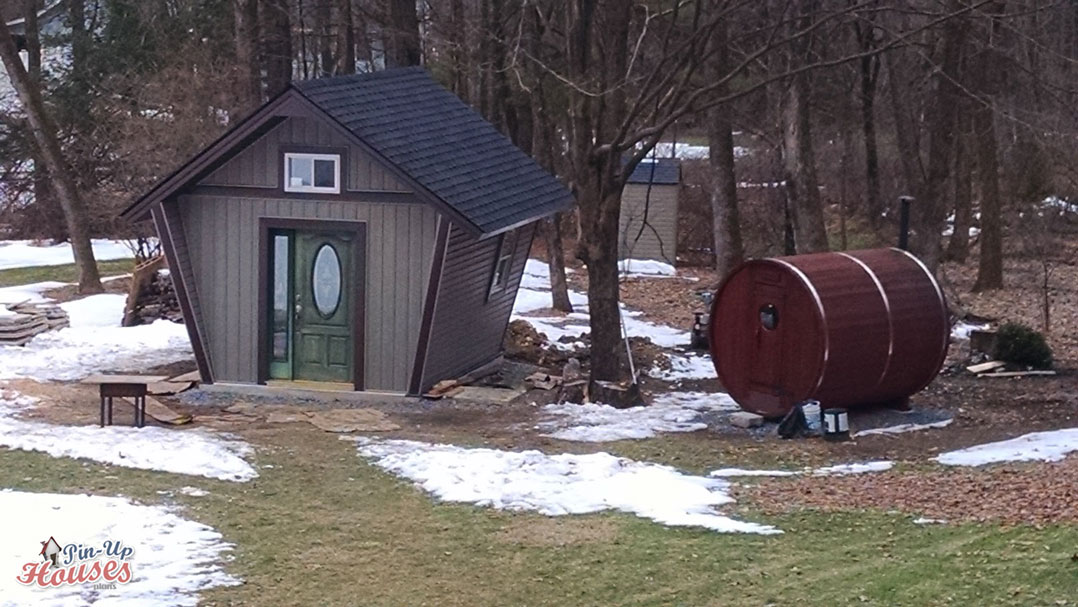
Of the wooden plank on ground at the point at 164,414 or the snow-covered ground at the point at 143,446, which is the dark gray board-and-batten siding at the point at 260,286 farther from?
the snow-covered ground at the point at 143,446

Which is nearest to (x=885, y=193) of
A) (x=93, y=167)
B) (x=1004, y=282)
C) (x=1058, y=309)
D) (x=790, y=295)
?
(x=1004, y=282)

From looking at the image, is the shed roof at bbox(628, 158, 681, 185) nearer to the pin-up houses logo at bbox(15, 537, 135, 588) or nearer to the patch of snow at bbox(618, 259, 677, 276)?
the patch of snow at bbox(618, 259, 677, 276)

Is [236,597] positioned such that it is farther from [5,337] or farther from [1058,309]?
[1058,309]

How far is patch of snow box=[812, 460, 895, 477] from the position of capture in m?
13.1

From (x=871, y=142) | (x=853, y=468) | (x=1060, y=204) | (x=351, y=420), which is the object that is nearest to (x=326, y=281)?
(x=351, y=420)

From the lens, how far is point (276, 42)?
98.9 feet

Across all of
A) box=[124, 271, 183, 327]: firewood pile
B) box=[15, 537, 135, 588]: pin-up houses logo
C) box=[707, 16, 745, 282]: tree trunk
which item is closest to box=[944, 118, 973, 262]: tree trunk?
box=[707, 16, 745, 282]: tree trunk

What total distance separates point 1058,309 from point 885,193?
1162 cm

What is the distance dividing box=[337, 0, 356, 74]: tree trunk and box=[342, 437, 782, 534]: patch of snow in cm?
1700

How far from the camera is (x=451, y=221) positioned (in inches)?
651

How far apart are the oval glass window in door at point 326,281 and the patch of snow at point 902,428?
21.1ft

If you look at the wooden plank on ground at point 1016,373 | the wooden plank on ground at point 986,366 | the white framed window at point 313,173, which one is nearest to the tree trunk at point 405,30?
the white framed window at point 313,173

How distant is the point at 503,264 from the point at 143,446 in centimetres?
684

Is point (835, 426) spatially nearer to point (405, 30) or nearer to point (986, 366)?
point (986, 366)
